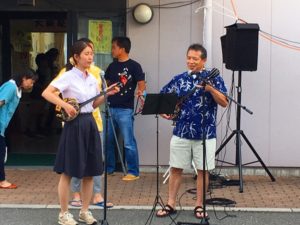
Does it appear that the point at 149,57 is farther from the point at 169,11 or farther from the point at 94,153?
the point at 94,153

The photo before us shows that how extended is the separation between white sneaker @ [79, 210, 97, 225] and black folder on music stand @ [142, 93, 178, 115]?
121 centimetres

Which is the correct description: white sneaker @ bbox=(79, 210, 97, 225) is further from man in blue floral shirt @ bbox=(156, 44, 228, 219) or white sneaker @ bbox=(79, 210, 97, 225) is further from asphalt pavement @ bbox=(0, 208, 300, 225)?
man in blue floral shirt @ bbox=(156, 44, 228, 219)

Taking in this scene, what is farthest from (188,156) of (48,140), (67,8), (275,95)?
(48,140)

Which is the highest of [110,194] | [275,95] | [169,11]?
[169,11]

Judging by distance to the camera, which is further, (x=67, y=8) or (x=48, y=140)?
(x=48, y=140)

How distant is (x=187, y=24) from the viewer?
870cm

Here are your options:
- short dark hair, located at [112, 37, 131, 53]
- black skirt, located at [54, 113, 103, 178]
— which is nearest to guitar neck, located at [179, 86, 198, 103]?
black skirt, located at [54, 113, 103, 178]

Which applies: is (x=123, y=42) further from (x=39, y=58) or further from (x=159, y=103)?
(x=39, y=58)

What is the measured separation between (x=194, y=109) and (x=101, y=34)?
3.15m

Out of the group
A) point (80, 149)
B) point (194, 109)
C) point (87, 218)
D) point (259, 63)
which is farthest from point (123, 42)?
point (87, 218)

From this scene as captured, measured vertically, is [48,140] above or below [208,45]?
below

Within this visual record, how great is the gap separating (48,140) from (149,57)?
3223mm

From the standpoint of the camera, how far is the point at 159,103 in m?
6.00

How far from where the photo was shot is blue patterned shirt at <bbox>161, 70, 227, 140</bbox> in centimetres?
625
